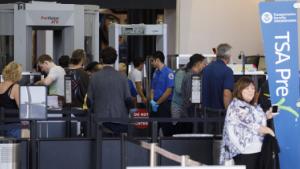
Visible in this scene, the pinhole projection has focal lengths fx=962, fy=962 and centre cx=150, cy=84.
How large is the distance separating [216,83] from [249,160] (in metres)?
2.86

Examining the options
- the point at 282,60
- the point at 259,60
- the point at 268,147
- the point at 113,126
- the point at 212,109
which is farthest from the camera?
the point at 259,60

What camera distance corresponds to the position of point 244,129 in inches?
351

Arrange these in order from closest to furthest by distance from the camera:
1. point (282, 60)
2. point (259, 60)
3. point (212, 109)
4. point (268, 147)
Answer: point (268, 147) < point (282, 60) < point (212, 109) < point (259, 60)

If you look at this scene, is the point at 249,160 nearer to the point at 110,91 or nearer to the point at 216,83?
the point at 110,91

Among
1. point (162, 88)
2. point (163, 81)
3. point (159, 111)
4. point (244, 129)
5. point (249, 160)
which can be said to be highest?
point (163, 81)

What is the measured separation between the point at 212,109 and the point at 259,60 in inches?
392

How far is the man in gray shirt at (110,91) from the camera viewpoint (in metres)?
10.5

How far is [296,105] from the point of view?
9.66 metres

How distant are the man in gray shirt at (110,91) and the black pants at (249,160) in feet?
6.34

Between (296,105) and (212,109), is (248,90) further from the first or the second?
(212,109)

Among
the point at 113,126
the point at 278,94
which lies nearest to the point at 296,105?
the point at 278,94

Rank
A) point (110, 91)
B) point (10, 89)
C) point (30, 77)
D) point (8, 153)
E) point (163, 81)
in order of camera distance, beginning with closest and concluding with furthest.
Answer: point (8, 153) < point (110, 91) < point (10, 89) < point (163, 81) < point (30, 77)

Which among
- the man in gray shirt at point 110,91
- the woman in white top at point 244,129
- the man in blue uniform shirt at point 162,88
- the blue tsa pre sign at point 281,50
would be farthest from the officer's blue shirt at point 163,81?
the woman in white top at point 244,129

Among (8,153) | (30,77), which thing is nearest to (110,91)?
(8,153)
